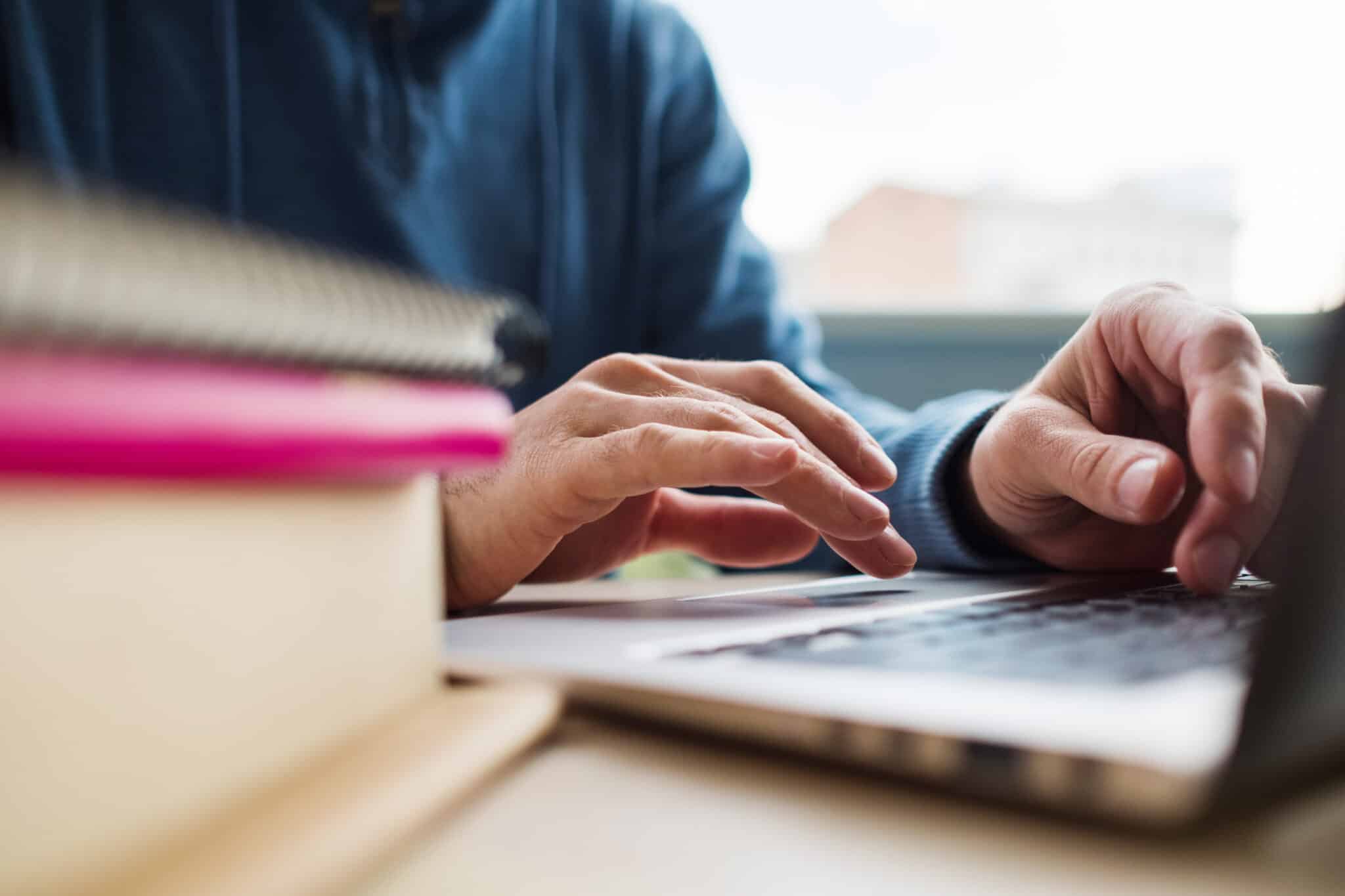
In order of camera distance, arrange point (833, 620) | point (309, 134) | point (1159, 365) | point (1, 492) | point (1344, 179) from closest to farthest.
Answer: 1. point (1, 492)
2. point (833, 620)
3. point (1159, 365)
4. point (1344, 179)
5. point (309, 134)

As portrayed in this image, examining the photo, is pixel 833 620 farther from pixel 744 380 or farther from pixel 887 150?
pixel 887 150

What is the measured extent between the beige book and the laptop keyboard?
0.09 meters

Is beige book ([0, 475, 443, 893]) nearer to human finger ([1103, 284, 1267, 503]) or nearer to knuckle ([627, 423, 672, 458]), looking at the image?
knuckle ([627, 423, 672, 458])

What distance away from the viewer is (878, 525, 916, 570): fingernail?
1.24ft

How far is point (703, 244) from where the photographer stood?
0.79m

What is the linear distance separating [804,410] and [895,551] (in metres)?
0.08

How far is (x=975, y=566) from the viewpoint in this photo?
0.49 m

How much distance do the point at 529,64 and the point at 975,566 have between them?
0.55 meters

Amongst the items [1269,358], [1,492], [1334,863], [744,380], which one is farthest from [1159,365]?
[1,492]

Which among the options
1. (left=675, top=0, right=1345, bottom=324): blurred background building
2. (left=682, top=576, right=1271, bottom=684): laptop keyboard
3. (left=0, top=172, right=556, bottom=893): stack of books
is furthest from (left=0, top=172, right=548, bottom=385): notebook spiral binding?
(left=675, top=0, right=1345, bottom=324): blurred background building

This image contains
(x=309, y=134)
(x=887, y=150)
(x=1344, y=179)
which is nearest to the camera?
(x=1344, y=179)

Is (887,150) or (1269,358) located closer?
(1269,358)

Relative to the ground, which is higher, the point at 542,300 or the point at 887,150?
the point at 887,150

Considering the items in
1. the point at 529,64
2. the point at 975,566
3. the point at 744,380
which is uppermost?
the point at 529,64
